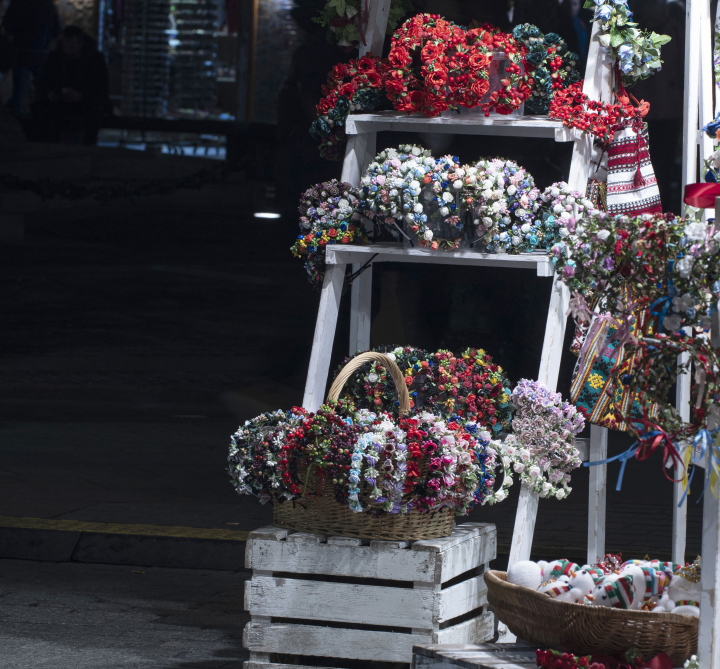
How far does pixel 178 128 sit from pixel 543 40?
912cm

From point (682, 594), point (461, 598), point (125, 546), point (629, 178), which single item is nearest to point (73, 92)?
point (125, 546)

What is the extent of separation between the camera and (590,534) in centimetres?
457

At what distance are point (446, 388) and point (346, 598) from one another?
92 cm

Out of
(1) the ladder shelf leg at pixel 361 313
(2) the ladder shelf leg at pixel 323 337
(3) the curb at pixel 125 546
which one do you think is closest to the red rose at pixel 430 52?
(2) the ladder shelf leg at pixel 323 337

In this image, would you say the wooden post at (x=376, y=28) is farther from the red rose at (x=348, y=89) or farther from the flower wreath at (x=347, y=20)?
the red rose at (x=348, y=89)

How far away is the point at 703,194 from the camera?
3287 mm

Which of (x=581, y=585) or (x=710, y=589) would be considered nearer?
(x=710, y=589)

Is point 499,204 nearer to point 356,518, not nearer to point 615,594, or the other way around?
point 356,518

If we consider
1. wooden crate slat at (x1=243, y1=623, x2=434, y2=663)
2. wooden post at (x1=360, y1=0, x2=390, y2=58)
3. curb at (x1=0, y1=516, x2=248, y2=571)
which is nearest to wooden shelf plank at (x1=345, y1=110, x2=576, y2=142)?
wooden post at (x1=360, y1=0, x2=390, y2=58)

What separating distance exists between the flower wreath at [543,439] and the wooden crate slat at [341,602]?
0.57 meters

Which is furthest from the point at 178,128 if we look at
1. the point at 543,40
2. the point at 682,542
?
the point at 682,542

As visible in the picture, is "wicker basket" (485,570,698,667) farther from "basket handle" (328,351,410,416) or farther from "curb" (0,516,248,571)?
"curb" (0,516,248,571)

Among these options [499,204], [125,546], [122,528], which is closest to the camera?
[499,204]

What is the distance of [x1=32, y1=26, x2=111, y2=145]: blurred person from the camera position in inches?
519
